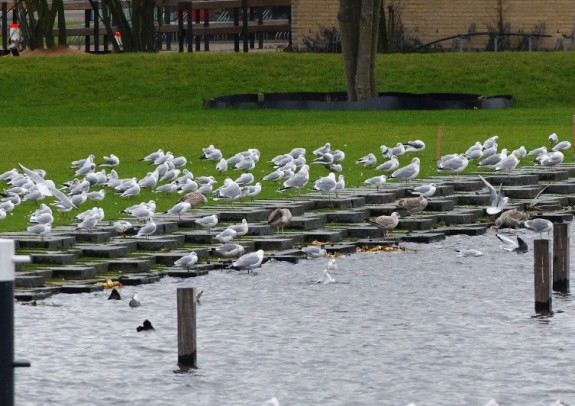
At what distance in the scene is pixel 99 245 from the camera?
72.6 feet

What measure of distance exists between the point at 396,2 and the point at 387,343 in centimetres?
4727

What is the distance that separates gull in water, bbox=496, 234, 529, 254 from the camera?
23.9m

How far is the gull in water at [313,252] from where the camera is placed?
22672mm

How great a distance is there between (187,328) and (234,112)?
31849 mm

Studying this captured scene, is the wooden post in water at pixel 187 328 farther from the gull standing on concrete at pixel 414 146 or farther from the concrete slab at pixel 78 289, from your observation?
the gull standing on concrete at pixel 414 146

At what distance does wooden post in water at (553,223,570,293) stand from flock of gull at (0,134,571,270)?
10.8 feet

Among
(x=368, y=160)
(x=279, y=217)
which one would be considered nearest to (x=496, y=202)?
(x=279, y=217)

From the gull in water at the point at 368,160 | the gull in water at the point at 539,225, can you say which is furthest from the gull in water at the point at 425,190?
the gull in water at the point at 368,160

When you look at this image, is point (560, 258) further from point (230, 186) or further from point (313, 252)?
point (230, 186)

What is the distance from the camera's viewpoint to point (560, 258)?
65.9ft

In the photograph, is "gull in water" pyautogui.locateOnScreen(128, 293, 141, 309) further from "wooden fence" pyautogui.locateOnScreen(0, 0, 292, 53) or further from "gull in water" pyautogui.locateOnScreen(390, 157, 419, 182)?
"wooden fence" pyautogui.locateOnScreen(0, 0, 292, 53)

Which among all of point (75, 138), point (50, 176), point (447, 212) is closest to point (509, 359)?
point (447, 212)

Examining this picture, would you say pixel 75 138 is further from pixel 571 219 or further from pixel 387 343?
pixel 387 343

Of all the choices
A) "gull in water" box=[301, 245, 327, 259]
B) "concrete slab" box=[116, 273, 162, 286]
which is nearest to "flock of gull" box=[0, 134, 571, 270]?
"concrete slab" box=[116, 273, 162, 286]
